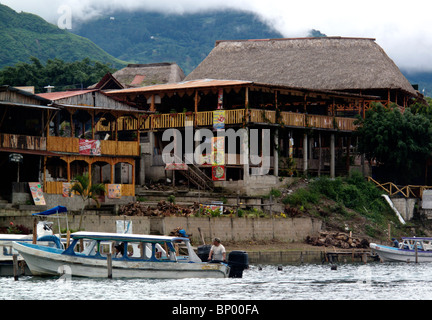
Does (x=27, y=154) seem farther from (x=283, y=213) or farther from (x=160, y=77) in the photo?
(x=160, y=77)

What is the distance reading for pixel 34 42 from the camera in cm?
12431

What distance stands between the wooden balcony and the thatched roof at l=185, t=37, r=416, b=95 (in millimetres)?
14989

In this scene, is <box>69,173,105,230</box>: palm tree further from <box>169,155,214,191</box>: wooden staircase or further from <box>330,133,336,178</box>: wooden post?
<box>330,133,336,178</box>: wooden post

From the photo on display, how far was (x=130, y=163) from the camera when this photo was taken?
164 feet

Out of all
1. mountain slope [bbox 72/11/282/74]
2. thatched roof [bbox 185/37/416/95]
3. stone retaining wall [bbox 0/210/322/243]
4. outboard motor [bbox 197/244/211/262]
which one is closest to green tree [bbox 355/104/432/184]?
thatched roof [bbox 185/37/416/95]

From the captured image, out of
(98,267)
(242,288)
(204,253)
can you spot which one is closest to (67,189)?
(204,253)

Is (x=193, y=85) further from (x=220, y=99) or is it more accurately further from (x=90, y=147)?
(x=90, y=147)

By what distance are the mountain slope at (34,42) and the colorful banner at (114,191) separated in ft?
231

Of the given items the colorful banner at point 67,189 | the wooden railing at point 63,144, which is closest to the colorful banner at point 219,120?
the wooden railing at point 63,144

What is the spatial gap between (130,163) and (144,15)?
13481cm

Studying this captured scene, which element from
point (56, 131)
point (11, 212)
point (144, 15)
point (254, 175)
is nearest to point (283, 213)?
point (254, 175)

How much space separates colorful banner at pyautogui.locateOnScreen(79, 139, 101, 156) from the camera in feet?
156

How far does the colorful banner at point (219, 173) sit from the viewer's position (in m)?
51.8

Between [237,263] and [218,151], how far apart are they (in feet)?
61.3
